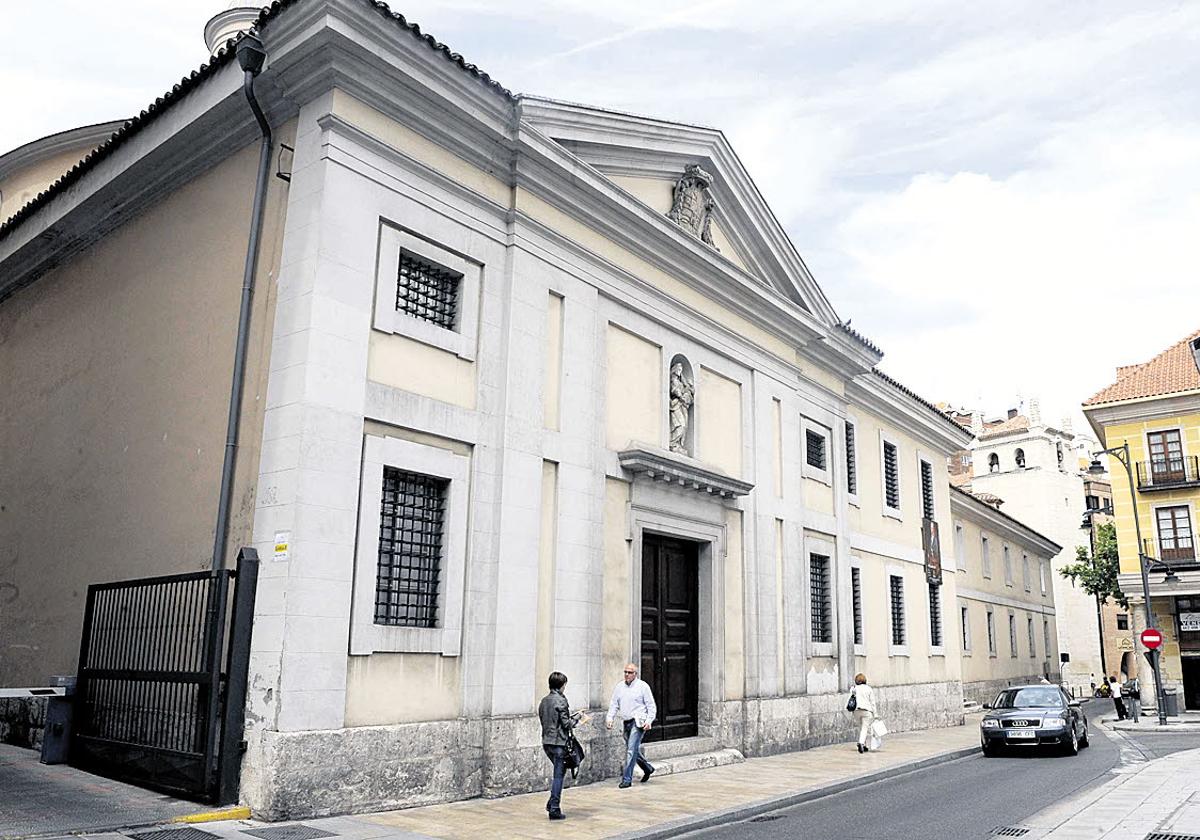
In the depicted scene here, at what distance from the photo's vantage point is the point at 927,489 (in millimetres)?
27531

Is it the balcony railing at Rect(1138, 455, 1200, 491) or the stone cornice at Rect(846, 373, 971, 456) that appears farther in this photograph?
the balcony railing at Rect(1138, 455, 1200, 491)

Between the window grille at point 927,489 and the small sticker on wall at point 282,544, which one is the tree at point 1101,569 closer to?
the window grille at point 927,489

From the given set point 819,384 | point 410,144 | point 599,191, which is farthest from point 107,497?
point 819,384

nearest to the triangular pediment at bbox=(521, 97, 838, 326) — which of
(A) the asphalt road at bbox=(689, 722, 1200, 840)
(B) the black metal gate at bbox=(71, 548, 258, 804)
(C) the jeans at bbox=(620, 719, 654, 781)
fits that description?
(B) the black metal gate at bbox=(71, 548, 258, 804)

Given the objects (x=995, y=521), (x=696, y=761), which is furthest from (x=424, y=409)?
(x=995, y=521)

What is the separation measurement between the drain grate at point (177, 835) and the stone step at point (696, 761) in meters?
6.98

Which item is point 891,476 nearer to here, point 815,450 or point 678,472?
point 815,450

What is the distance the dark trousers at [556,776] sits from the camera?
10133 millimetres

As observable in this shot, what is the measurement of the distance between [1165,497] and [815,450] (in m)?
21.8

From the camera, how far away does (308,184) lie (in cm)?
1106

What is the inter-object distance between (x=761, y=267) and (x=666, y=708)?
8903mm

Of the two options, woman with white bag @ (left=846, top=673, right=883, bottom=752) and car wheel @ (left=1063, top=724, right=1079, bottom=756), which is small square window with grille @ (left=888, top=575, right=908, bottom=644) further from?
car wheel @ (left=1063, top=724, right=1079, bottom=756)

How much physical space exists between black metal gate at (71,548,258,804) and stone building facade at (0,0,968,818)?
0.85 ft

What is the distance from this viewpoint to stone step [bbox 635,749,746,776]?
1416 cm
